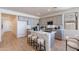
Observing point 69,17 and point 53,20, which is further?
point 53,20

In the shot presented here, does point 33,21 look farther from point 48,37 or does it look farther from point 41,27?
point 48,37

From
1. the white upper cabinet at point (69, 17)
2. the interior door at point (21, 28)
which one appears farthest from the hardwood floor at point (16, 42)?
the white upper cabinet at point (69, 17)

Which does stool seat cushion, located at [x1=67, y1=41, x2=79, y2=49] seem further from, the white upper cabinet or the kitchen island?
the white upper cabinet

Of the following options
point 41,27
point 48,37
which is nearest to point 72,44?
point 48,37

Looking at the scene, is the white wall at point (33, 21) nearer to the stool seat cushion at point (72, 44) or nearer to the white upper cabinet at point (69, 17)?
the white upper cabinet at point (69, 17)

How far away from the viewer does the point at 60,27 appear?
1694mm

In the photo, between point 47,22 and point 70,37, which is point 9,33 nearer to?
point 47,22

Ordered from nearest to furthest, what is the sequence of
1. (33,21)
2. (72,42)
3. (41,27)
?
(72,42) < (33,21) < (41,27)

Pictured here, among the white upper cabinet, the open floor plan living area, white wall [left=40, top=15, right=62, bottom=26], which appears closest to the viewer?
the white upper cabinet

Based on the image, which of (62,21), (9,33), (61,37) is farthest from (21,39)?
(62,21)

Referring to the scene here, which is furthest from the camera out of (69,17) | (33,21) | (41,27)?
(41,27)

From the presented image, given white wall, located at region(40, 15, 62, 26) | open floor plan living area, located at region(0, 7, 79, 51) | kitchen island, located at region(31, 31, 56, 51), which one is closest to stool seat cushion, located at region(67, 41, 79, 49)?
open floor plan living area, located at region(0, 7, 79, 51)

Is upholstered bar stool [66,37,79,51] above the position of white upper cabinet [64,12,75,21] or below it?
below
